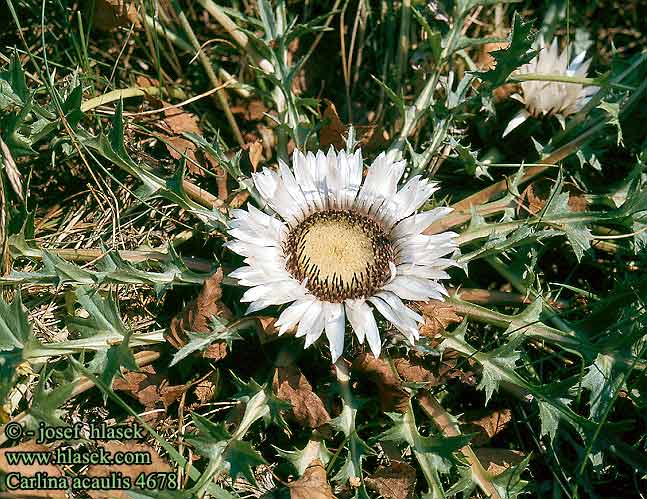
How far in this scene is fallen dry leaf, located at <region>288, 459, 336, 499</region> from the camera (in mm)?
1911

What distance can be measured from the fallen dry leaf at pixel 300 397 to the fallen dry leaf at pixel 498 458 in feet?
1.67

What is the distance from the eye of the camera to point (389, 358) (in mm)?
2115

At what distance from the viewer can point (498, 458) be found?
2.15 meters

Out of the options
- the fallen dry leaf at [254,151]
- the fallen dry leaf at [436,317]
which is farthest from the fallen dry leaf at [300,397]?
the fallen dry leaf at [254,151]

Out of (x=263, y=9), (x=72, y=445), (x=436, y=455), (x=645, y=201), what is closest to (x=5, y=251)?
(x=72, y=445)

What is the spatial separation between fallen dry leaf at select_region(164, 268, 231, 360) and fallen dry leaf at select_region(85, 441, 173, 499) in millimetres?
308

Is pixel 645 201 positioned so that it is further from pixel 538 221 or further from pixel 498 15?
pixel 498 15

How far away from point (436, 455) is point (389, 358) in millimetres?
307

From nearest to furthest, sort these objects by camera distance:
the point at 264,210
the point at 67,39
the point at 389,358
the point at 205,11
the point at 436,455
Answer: the point at 436,455, the point at 389,358, the point at 264,210, the point at 67,39, the point at 205,11

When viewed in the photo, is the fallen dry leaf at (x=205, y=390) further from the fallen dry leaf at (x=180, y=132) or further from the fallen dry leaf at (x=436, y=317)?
the fallen dry leaf at (x=180, y=132)

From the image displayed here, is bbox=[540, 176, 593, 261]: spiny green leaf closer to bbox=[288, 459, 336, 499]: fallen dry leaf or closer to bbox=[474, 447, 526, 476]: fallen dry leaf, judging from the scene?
bbox=[474, 447, 526, 476]: fallen dry leaf

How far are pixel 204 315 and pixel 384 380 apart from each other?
0.55 m

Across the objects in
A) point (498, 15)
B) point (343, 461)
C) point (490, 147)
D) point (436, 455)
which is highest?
point (498, 15)

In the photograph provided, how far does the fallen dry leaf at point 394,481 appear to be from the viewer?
203 cm
